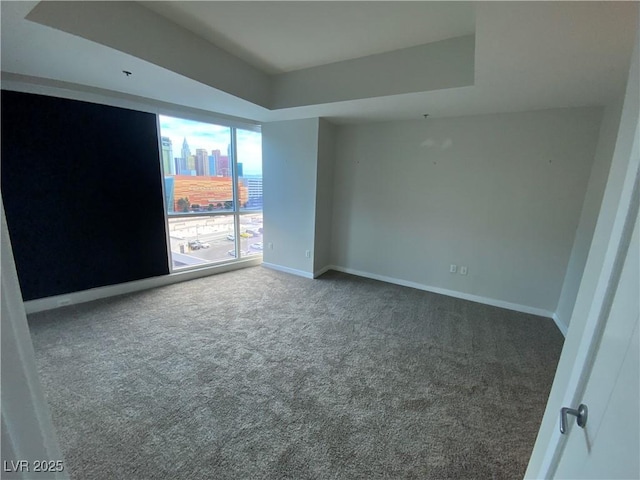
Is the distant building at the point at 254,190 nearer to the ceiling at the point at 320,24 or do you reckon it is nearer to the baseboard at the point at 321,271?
the baseboard at the point at 321,271

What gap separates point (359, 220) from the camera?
433 cm

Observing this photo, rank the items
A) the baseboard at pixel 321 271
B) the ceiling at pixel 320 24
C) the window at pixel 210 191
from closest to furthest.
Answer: the ceiling at pixel 320 24, the window at pixel 210 191, the baseboard at pixel 321 271

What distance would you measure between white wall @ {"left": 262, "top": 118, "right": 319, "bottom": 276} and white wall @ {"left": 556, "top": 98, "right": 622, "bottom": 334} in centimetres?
311

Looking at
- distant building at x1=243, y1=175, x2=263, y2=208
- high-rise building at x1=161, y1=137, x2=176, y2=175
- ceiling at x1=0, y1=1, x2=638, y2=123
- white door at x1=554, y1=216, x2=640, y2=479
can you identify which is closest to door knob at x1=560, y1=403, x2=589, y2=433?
white door at x1=554, y1=216, x2=640, y2=479

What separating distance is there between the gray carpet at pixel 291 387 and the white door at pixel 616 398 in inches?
42.6

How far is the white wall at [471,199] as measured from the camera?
299 centimetres

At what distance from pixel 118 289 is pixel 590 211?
5.49m

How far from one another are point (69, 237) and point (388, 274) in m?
4.17

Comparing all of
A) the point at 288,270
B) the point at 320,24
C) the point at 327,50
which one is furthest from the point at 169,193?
the point at 320,24

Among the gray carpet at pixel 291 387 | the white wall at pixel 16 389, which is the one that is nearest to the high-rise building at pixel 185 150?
the gray carpet at pixel 291 387

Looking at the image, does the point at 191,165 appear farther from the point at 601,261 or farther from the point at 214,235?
the point at 601,261

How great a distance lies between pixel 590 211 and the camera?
106 inches

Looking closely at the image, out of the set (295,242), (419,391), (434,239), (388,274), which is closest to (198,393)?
(419,391)

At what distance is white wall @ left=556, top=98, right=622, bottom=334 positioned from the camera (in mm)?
2445
